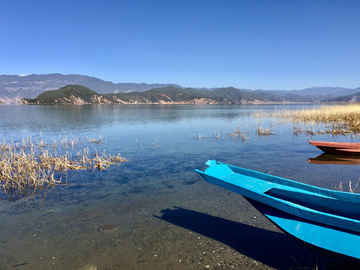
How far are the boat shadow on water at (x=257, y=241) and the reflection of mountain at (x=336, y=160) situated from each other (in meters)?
8.29

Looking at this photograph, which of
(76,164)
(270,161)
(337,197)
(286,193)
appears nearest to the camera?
(337,197)

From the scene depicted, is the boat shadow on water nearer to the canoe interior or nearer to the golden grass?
the canoe interior

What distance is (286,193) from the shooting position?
4473 millimetres

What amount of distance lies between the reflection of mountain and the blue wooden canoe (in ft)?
27.3

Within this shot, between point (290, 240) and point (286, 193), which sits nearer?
point (286, 193)

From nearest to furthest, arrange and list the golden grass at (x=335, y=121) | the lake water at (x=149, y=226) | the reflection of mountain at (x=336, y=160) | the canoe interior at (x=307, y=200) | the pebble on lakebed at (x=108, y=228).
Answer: the canoe interior at (x=307, y=200) → the lake water at (x=149, y=226) → the pebble on lakebed at (x=108, y=228) → the reflection of mountain at (x=336, y=160) → the golden grass at (x=335, y=121)

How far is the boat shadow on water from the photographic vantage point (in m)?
4.07

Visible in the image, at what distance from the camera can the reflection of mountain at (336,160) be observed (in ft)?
36.8

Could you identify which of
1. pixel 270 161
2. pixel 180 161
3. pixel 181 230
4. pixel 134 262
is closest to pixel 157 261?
pixel 134 262

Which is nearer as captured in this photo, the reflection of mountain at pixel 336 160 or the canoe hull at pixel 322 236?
the canoe hull at pixel 322 236

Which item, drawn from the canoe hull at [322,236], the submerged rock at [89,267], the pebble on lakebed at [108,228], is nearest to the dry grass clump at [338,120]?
the canoe hull at [322,236]

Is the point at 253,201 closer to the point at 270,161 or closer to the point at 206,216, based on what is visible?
the point at 206,216

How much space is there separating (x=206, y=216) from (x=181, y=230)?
95cm

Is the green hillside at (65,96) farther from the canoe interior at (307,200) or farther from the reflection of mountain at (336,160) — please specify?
the canoe interior at (307,200)
